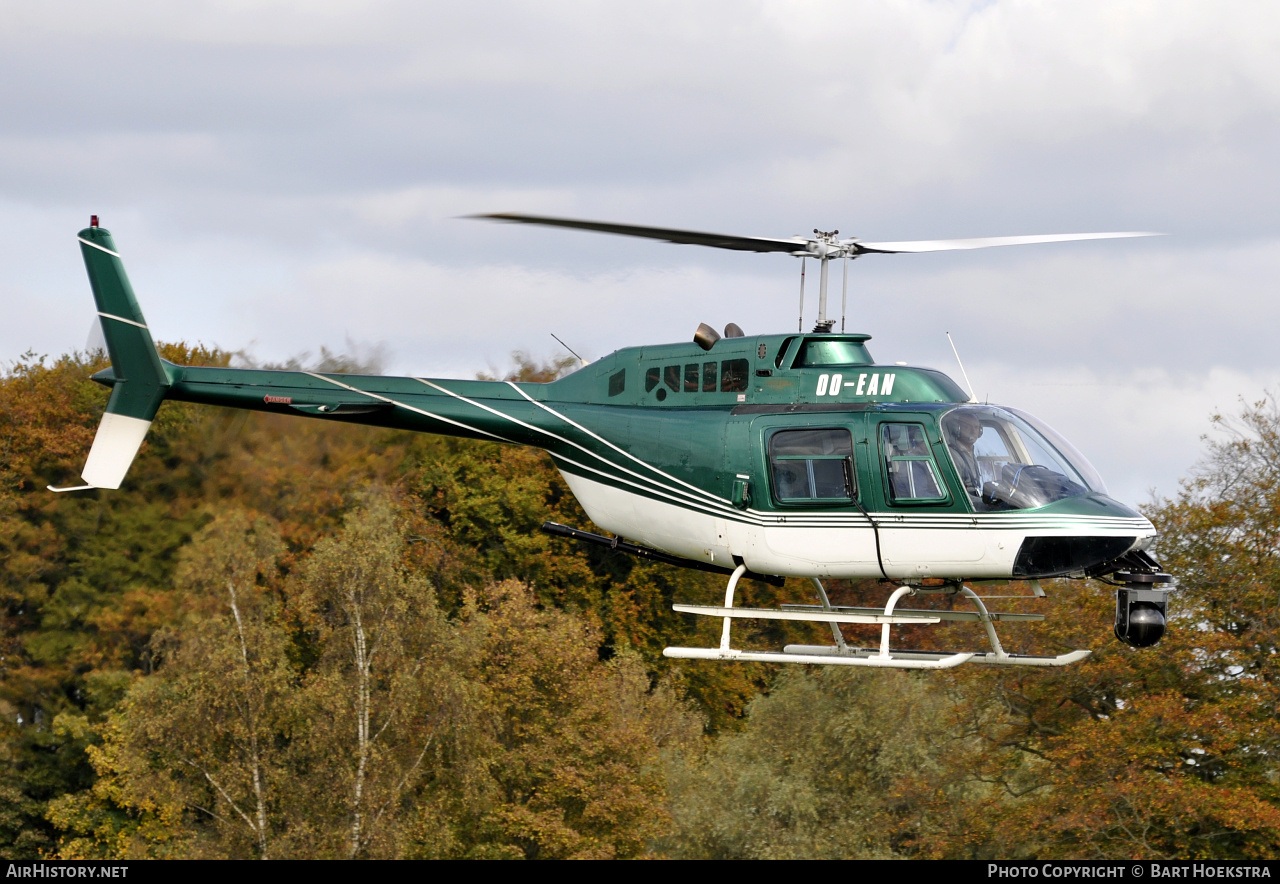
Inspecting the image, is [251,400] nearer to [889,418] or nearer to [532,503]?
[889,418]

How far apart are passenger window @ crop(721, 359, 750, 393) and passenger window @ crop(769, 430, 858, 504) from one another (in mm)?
935

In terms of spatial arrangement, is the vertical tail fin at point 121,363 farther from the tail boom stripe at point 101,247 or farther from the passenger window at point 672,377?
the passenger window at point 672,377

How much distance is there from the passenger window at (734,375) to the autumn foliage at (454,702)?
18.2 m

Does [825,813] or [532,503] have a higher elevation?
[532,503]

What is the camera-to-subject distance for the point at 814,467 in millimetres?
16250

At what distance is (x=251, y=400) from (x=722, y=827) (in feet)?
75.4

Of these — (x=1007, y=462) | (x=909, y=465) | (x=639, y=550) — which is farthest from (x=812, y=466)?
(x=639, y=550)

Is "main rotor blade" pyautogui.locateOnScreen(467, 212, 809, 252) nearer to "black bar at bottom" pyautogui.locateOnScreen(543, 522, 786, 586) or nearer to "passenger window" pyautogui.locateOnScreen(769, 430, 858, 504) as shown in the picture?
"passenger window" pyautogui.locateOnScreen(769, 430, 858, 504)

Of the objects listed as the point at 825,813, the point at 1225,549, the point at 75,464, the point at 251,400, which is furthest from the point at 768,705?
the point at 251,400

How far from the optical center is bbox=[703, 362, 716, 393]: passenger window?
17.4 m

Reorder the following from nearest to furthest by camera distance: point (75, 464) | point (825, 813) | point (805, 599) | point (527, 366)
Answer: point (527, 366) → point (825, 813) → point (75, 464) → point (805, 599)

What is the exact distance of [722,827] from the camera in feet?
128
